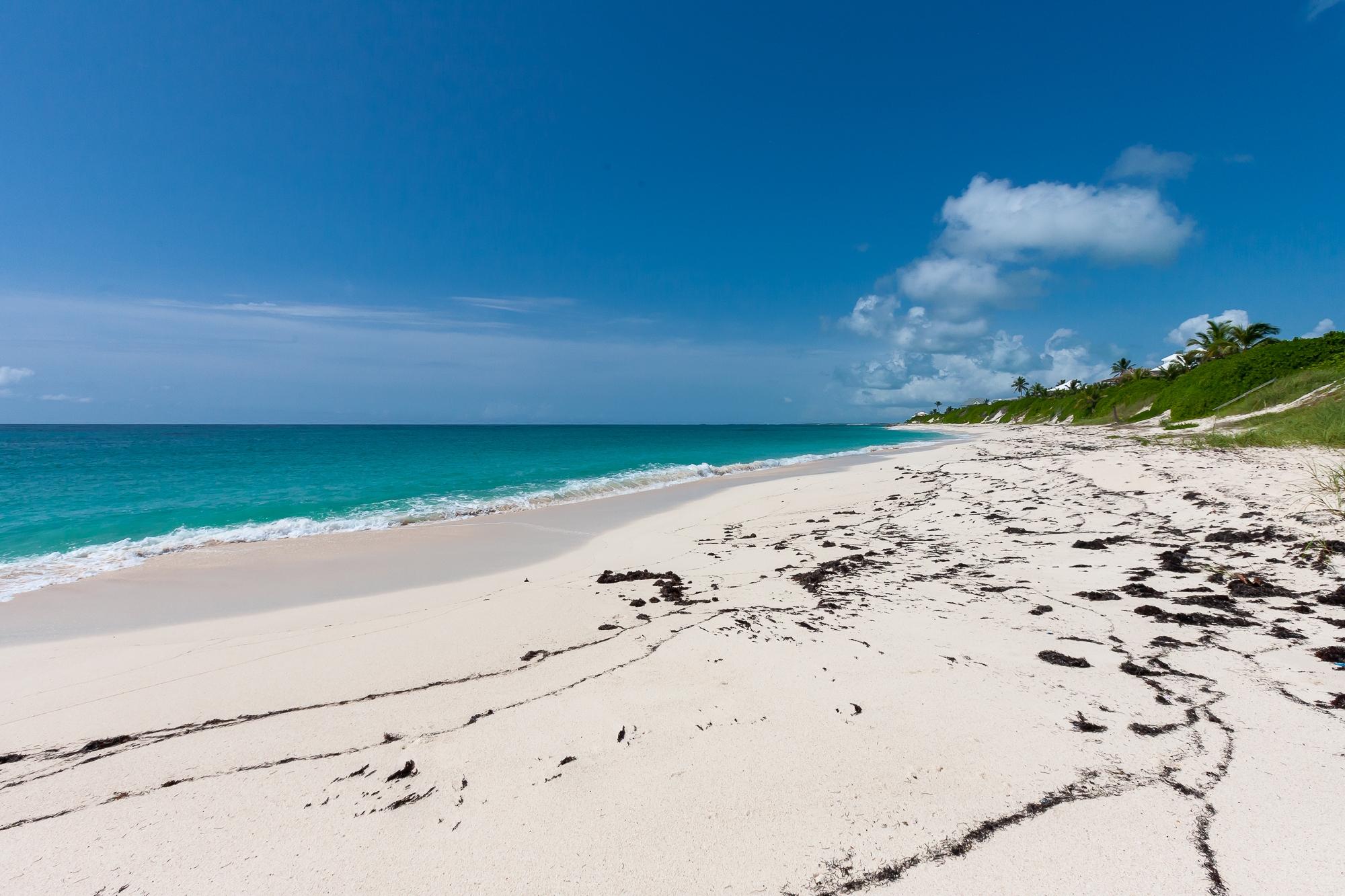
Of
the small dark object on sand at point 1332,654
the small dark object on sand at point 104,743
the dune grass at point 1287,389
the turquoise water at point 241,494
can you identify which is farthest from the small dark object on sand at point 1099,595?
the dune grass at point 1287,389

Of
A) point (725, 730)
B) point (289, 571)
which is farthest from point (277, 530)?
point (725, 730)

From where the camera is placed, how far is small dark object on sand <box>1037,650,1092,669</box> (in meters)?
3.90

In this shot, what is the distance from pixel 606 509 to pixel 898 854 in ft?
43.0

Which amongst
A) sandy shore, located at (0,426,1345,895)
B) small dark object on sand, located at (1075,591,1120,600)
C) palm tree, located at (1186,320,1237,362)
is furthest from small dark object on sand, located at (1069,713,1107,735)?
palm tree, located at (1186,320,1237,362)

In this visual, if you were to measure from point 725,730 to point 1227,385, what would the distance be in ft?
142

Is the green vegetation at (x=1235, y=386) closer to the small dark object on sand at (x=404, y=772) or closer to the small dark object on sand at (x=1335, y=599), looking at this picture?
the small dark object on sand at (x=1335, y=599)

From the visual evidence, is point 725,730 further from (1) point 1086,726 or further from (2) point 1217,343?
(2) point 1217,343

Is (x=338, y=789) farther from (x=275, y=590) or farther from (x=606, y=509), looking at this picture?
(x=606, y=509)

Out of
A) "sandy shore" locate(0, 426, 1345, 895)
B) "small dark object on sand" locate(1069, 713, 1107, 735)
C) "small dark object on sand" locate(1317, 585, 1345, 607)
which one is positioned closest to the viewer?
"sandy shore" locate(0, 426, 1345, 895)

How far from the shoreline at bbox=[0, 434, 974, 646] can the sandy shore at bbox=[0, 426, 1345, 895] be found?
0.13 meters

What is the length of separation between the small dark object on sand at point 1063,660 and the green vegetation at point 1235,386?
46.6ft

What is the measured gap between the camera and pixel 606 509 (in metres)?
15.0

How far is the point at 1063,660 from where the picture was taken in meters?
3.97

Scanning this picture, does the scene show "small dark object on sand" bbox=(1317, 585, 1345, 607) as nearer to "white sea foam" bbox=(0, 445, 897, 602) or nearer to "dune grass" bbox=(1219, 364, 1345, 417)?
"white sea foam" bbox=(0, 445, 897, 602)
